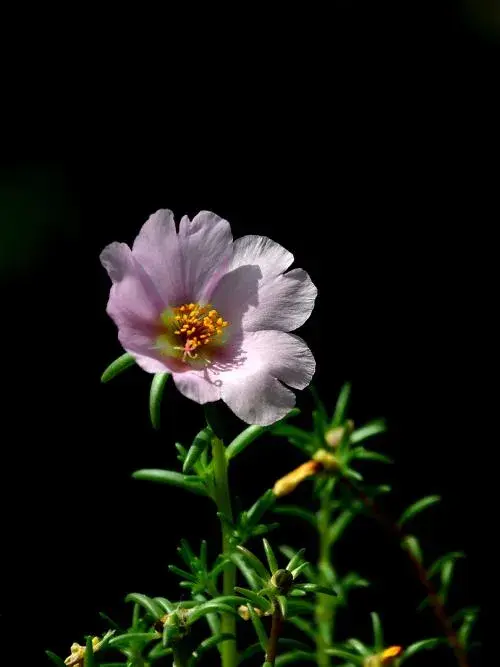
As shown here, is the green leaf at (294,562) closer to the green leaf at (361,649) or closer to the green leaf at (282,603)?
the green leaf at (282,603)

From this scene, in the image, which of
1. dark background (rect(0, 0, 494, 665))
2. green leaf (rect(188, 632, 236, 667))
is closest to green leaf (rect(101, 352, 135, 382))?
green leaf (rect(188, 632, 236, 667))

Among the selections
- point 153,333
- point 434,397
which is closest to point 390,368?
point 434,397

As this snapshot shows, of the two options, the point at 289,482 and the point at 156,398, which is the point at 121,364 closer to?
the point at 156,398

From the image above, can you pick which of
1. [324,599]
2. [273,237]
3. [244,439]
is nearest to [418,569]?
[324,599]

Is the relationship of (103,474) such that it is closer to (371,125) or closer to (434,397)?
(434,397)

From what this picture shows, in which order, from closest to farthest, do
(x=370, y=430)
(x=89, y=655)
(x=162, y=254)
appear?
(x=89, y=655) < (x=162, y=254) < (x=370, y=430)

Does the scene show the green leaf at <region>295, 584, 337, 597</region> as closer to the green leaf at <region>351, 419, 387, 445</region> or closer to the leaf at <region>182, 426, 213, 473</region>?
the leaf at <region>182, 426, 213, 473</region>
